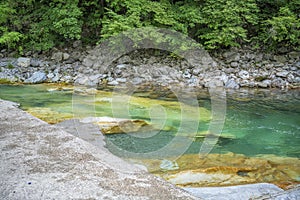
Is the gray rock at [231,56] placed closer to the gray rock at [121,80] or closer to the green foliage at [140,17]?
the green foliage at [140,17]

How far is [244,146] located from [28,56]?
9856 millimetres

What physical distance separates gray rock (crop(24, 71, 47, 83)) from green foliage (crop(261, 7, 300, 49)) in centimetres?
796

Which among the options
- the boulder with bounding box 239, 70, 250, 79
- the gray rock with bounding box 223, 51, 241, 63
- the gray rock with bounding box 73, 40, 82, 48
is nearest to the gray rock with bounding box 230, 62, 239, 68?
the gray rock with bounding box 223, 51, 241, 63

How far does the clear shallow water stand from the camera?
4.18m

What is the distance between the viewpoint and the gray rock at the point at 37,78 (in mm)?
9688

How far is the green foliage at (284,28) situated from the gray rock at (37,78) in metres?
7.96

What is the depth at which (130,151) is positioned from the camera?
382cm

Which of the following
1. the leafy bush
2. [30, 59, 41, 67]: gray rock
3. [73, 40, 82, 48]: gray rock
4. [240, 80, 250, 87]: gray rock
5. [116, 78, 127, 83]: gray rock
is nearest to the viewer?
[240, 80, 250, 87]: gray rock

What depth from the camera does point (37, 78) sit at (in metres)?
9.84

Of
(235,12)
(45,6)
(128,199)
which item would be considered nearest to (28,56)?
(45,6)

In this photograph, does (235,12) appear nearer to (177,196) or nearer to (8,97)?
(8,97)

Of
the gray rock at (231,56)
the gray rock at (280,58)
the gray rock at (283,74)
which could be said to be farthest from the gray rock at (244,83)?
the gray rock at (280,58)

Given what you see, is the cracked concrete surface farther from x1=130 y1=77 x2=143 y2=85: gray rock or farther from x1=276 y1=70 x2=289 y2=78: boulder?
x1=276 y1=70 x2=289 y2=78: boulder

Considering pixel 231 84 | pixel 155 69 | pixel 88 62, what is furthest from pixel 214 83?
pixel 88 62
